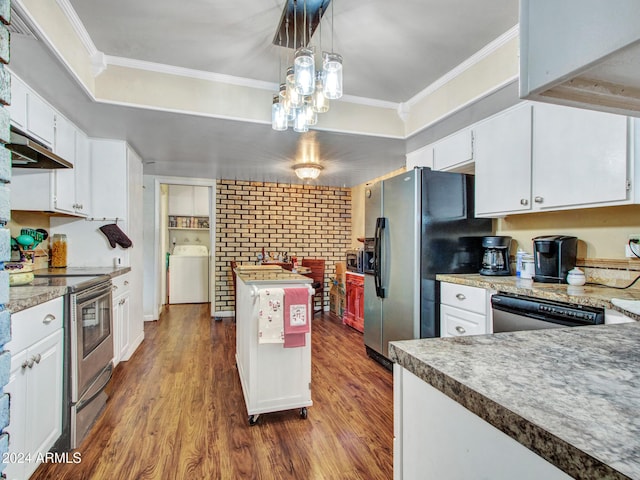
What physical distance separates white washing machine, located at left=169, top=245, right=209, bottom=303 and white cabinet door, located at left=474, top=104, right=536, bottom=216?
17.1 ft

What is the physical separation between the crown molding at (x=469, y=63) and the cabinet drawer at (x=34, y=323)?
2.96 m

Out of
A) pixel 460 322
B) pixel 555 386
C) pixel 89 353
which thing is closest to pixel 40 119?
pixel 89 353

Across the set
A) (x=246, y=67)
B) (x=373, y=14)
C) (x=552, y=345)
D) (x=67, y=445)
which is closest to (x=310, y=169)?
(x=246, y=67)

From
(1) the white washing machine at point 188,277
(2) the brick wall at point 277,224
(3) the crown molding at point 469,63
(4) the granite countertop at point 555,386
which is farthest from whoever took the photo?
(1) the white washing machine at point 188,277

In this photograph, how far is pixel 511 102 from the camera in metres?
2.32

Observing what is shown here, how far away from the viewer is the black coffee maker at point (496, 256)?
2.55 m

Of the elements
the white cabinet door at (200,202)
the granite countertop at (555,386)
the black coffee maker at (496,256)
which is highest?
the white cabinet door at (200,202)

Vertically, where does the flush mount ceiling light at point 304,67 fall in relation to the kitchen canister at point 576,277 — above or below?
above

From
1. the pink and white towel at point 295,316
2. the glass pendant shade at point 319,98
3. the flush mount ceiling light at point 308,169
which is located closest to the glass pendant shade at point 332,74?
the glass pendant shade at point 319,98

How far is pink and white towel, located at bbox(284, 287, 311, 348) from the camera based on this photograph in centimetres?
210

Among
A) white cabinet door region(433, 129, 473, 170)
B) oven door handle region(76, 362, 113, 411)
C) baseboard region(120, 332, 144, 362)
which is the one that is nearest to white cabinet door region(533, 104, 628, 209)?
white cabinet door region(433, 129, 473, 170)

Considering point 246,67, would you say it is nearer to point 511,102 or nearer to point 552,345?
point 511,102

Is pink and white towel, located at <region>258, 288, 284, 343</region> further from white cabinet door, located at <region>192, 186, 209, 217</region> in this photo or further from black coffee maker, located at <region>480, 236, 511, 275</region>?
white cabinet door, located at <region>192, 186, 209, 217</region>

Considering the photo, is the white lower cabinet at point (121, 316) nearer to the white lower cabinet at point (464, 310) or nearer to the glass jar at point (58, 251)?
the glass jar at point (58, 251)
